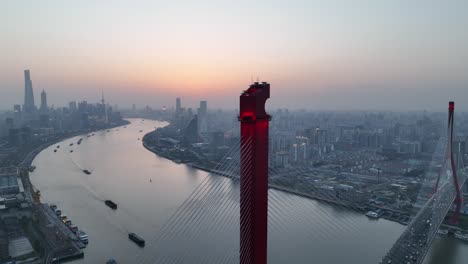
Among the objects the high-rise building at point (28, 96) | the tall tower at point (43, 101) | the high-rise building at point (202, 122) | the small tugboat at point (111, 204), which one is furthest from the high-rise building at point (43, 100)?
the small tugboat at point (111, 204)

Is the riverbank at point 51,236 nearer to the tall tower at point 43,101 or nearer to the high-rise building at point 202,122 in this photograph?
the high-rise building at point 202,122

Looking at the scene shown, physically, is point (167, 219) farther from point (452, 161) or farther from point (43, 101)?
point (43, 101)

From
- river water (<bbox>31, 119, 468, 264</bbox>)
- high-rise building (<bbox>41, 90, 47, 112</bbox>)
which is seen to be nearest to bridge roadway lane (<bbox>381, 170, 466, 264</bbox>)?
river water (<bbox>31, 119, 468, 264</bbox>)

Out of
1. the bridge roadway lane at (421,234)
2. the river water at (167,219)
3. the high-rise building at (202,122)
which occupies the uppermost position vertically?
the high-rise building at (202,122)

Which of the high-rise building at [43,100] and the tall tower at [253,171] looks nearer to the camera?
the tall tower at [253,171]

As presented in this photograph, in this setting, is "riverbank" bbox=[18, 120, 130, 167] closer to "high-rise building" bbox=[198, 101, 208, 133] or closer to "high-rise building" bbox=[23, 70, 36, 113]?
"high-rise building" bbox=[23, 70, 36, 113]

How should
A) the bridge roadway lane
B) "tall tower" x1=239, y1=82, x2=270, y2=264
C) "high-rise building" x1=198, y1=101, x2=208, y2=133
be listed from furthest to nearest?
1. "high-rise building" x1=198, y1=101, x2=208, y2=133
2. the bridge roadway lane
3. "tall tower" x1=239, y1=82, x2=270, y2=264
